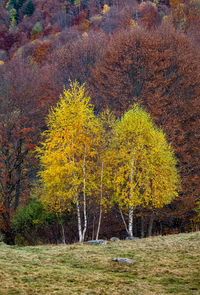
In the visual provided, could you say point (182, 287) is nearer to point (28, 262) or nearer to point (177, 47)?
point (28, 262)

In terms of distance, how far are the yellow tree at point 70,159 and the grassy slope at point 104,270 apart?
6.26 metres

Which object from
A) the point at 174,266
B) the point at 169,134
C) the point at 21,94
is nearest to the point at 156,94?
the point at 169,134

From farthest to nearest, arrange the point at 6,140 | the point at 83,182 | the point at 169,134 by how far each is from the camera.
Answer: the point at 169,134 < the point at 6,140 < the point at 83,182

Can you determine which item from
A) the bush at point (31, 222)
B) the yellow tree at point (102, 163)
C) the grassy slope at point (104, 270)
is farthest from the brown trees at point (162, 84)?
the grassy slope at point (104, 270)

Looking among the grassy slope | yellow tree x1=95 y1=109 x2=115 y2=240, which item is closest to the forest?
yellow tree x1=95 y1=109 x2=115 y2=240

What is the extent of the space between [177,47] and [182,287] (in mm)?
32282

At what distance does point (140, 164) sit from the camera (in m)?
25.5

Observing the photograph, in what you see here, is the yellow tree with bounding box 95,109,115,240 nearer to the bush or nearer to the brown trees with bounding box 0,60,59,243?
the bush

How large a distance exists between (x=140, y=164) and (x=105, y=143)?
2.83 m

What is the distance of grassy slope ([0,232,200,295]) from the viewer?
424 inches

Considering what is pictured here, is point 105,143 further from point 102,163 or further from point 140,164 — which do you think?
point 140,164

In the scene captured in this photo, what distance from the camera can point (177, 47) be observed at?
39.3 metres

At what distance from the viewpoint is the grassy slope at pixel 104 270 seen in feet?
35.3

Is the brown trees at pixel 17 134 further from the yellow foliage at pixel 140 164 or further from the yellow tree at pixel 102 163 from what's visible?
the yellow foliage at pixel 140 164
